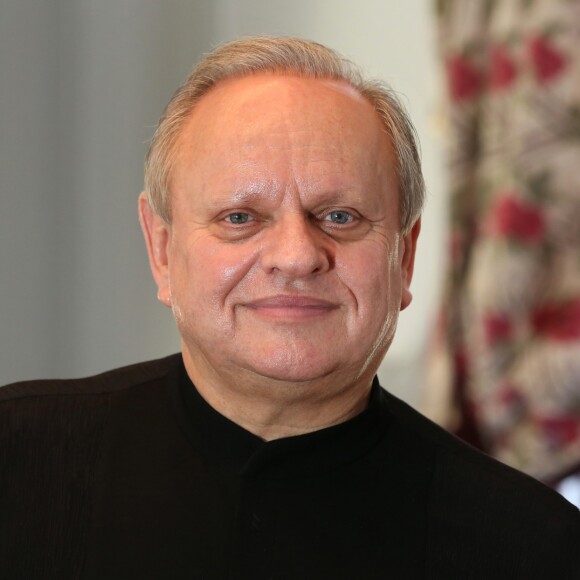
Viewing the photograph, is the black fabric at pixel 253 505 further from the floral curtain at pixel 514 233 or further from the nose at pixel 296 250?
the floral curtain at pixel 514 233

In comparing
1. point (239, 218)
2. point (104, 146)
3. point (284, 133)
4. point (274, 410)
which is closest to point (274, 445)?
point (274, 410)

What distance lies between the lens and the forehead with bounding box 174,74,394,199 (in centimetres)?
156

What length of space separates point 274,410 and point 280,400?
3 cm

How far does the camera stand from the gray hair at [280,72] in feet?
5.49

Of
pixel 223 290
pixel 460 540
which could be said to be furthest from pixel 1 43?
pixel 460 540

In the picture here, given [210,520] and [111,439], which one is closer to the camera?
[210,520]

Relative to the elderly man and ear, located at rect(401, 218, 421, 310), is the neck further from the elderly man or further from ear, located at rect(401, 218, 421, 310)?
ear, located at rect(401, 218, 421, 310)

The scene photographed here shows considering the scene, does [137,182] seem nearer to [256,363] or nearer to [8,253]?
[8,253]

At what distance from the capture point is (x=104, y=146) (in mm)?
3455

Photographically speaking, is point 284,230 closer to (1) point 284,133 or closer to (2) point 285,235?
(2) point 285,235

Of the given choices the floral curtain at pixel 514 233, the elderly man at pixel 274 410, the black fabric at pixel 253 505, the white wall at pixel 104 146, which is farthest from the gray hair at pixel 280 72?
the white wall at pixel 104 146

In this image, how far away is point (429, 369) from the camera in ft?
9.89

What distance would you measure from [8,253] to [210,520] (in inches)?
72.0

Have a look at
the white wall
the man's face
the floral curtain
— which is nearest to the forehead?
the man's face
